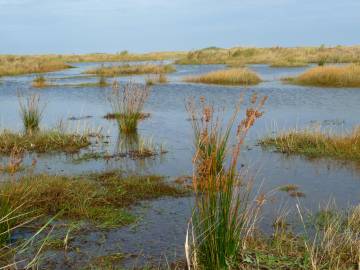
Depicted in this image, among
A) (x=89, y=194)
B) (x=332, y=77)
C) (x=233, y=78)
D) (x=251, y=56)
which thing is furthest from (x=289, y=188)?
(x=251, y=56)

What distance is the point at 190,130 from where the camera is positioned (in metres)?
12.6

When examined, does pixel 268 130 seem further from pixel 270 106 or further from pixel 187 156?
pixel 270 106

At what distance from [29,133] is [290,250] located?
25.5ft

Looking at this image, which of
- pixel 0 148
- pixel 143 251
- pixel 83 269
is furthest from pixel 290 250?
pixel 0 148

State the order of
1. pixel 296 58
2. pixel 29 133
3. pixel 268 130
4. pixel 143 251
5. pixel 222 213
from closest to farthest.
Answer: pixel 222 213 → pixel 143 251 → pixel 29 133 → pixel 268 130 → pixel 296 58

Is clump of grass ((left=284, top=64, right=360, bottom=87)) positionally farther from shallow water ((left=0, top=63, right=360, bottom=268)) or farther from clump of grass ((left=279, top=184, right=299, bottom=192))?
clump of grass ((left=279, top=184, right=299, bottom=192))

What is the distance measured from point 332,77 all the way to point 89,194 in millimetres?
18292

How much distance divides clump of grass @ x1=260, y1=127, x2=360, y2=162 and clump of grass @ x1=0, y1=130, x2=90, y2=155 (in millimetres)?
3911

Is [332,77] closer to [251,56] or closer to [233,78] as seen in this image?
[233,78]

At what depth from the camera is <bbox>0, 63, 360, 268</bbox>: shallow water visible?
652cm

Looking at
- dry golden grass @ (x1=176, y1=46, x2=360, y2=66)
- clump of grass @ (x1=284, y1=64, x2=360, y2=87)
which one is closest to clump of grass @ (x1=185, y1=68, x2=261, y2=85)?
clump of grass @ (x1=284, y1=64, x2=360, y2=87)

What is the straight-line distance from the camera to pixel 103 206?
20.9 feet

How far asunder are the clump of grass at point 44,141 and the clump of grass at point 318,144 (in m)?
3.91

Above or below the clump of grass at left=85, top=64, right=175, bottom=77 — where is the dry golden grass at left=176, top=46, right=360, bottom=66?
above
